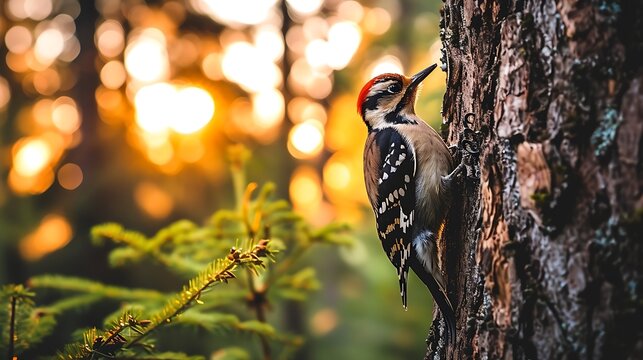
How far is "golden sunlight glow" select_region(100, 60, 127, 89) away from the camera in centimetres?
819

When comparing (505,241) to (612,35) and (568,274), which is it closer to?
(568,274)

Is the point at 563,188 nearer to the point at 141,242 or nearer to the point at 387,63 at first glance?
the point at 141,242

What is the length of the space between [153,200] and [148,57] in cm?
239

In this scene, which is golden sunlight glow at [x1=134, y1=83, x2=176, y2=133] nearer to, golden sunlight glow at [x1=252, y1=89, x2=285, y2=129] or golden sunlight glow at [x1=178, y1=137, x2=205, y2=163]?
golden sunlight glow at [x1=178, y1=137, x2=205, y2=163]

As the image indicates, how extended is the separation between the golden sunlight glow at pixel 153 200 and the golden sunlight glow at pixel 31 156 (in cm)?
210

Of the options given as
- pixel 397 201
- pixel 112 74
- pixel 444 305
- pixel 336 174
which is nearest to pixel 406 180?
pixel 397 201

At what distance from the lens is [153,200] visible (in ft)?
21.9

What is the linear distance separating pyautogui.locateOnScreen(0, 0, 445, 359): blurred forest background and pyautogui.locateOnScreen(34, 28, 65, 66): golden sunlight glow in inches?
1.0

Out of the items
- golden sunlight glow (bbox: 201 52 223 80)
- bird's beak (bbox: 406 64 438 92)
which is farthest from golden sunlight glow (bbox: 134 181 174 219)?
bird's beak (bbox: 406 64 438 92)

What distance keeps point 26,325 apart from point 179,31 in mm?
6162

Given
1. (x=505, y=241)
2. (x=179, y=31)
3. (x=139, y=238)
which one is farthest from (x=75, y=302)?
(x=179, y=31)

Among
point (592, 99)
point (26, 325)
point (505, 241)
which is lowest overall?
point (26, 325)

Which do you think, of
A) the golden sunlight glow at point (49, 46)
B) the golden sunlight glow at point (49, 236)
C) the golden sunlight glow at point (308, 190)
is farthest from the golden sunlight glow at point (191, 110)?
the golden sunlight glow at point (308, 190)

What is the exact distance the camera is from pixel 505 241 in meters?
1.91
